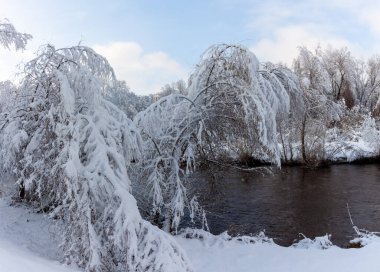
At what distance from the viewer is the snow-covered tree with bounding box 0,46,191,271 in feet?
22.7

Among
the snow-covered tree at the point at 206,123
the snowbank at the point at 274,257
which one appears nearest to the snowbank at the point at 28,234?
the snow-covered tree at the point at 206,123

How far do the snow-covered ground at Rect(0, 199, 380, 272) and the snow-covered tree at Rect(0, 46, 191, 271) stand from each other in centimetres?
75

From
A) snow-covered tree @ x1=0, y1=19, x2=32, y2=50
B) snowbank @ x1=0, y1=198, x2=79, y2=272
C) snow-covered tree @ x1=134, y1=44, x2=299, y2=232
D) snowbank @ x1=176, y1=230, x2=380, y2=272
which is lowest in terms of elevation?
snowbank @ x1=176, y1=230, x2=380, y2=272

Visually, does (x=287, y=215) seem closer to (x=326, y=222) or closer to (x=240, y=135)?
(x=326, y=222)

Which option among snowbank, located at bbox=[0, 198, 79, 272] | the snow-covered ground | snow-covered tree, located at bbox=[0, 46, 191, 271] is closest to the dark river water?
the snow-covered ground

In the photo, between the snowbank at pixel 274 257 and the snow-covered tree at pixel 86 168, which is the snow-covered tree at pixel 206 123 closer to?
the snowbank at pixel 274 257

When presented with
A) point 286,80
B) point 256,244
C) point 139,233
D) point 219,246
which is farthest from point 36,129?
point 286,80

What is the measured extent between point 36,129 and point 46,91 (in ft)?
2.61

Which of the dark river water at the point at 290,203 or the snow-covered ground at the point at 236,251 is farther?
the dark river water at the point at 290,203

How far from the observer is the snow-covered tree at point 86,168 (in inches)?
273

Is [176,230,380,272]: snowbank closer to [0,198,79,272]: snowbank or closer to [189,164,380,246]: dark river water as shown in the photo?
[189,164,380,246]: dark river water

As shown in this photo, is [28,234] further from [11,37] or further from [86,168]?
→ [11,37]

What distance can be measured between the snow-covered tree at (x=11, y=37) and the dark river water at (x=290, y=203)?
701cm

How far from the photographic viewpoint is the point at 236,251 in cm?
913
